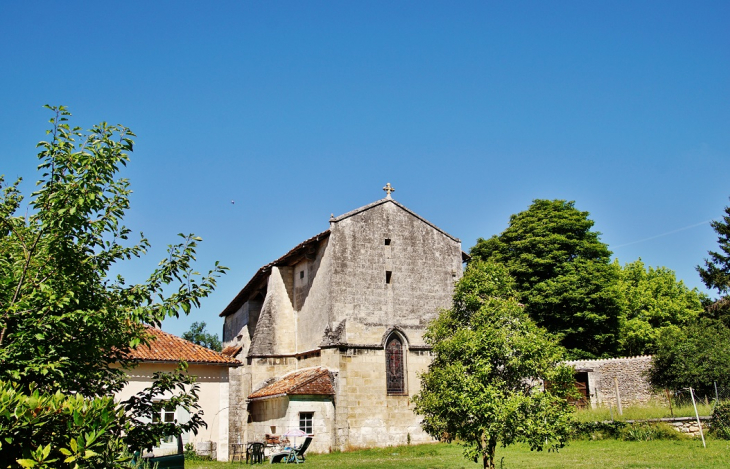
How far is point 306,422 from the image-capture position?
2527 cm


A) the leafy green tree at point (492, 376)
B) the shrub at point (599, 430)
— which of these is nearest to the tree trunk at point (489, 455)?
the leafy green tree at point (492, 376)

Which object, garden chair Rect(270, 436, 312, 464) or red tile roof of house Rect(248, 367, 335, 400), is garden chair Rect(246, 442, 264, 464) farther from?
red tile roof of house Rect(248, 367, 335, 400)

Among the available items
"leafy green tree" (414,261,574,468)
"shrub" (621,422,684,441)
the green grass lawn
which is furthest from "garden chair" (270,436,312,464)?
"shrub" (621,422,684,441)

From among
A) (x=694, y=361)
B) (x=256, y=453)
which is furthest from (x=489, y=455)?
(x=694, y=361)

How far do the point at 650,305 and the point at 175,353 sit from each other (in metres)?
39.1

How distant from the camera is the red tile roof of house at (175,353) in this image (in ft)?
75.2

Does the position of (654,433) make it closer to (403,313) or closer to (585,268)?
(403,313)

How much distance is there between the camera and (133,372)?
877 inches

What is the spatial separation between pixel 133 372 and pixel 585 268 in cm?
2972

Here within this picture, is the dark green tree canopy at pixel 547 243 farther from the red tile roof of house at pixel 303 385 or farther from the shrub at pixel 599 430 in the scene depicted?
the red tile roof of house at pixel 303 385

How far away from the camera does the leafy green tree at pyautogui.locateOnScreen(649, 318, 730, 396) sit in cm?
2811

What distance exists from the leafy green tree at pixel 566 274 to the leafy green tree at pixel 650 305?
2787 millimetres

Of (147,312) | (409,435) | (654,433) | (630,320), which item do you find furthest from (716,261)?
(147,312)

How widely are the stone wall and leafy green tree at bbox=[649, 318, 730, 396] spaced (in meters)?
1.09
